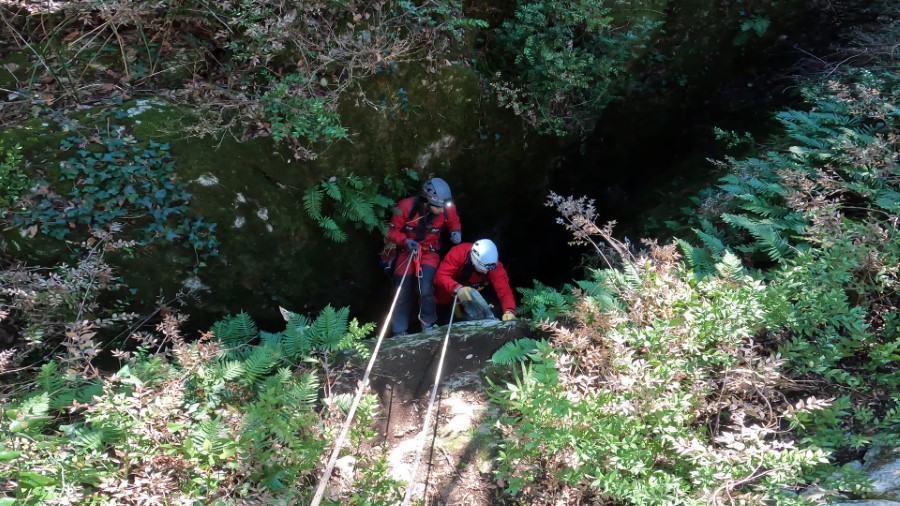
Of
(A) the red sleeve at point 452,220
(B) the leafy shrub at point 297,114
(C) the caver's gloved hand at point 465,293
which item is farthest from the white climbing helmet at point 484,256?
(B) the leafy shrub at point 297,114

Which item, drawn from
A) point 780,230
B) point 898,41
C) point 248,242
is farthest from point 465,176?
point 898,41

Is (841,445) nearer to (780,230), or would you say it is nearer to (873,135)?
(780,230)

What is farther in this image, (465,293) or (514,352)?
(465,293)

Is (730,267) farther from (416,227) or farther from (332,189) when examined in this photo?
(332,189)

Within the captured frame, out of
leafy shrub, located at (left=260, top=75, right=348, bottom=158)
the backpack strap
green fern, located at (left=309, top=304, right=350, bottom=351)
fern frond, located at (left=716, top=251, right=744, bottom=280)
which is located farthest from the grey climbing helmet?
fern frond, located at (left=716, top=251, right=744, bottom=280)

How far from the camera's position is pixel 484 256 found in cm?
786

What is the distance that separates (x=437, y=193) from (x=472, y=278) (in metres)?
1.59

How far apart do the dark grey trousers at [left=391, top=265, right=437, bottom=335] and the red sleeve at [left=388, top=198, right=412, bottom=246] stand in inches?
25.7

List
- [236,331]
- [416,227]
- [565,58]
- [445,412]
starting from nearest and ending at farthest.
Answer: [445,412] → [236,331] → [565,58] → [416,227]

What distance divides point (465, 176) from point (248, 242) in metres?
3.60

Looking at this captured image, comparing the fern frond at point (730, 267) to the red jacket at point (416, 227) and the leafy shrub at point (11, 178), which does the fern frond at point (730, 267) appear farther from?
the leafy shrub at point (11, 178)

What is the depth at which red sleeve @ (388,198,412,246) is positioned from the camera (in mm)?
7902

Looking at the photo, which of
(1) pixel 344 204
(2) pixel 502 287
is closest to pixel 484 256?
(2) pixel 502 287

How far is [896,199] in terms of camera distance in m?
5.47
